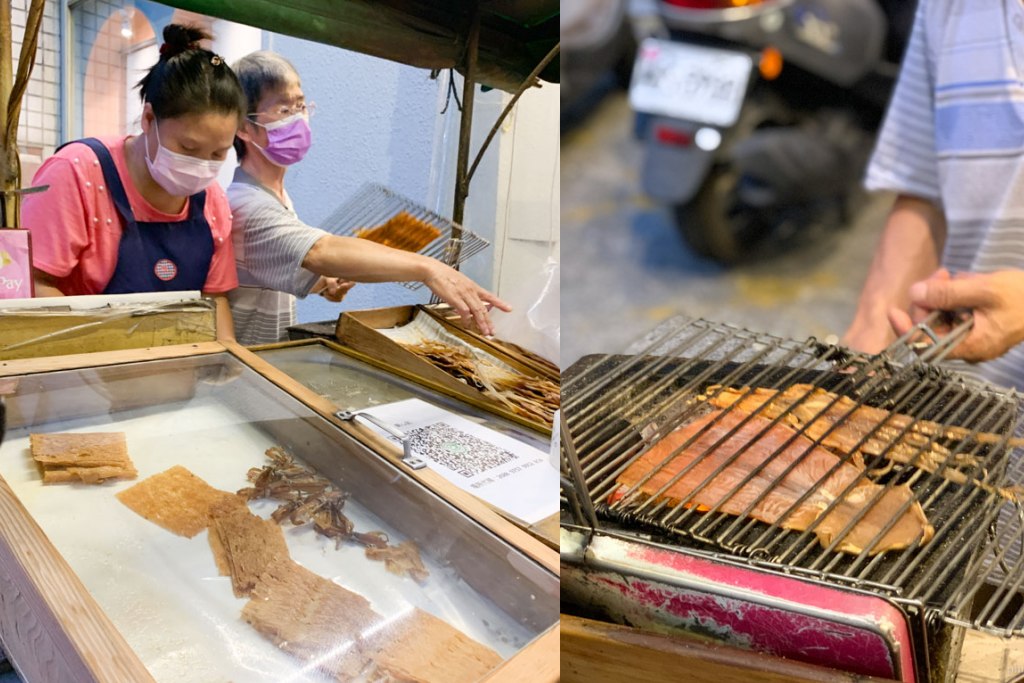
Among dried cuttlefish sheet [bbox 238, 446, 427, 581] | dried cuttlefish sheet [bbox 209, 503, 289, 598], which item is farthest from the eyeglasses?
dried cuttlefish sheet [bbox 209, 503, 289, 598]

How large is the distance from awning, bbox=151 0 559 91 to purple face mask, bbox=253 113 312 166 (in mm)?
154

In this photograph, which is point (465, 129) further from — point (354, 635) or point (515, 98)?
point (354, 635)

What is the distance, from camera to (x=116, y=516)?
0.94 meters

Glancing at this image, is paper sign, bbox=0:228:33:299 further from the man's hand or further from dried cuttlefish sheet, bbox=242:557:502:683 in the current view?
the man's hand

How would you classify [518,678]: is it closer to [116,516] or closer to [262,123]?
[116,516]

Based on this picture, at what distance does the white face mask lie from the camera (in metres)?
1.25

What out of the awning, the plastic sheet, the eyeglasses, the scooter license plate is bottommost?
the plastic sheet

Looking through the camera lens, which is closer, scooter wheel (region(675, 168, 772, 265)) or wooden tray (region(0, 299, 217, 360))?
scooter wheel (region(675, 168, 772, 265))

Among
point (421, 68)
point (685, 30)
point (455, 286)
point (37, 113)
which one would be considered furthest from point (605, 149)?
point (37, 113)

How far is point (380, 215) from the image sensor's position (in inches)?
51.4

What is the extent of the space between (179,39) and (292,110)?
0.20 metres

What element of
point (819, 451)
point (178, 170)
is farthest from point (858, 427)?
point (178, 170)

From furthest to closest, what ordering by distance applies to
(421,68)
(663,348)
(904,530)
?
(663,348) < (421,68) < (904,530)

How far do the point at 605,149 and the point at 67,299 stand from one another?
99cm
